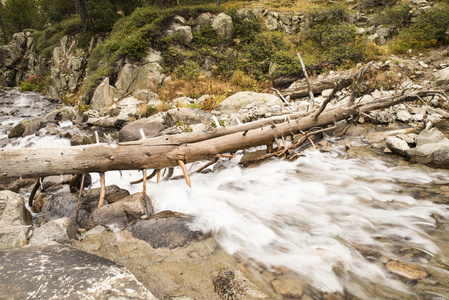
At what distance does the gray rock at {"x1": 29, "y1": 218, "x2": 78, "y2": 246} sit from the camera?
114 inches

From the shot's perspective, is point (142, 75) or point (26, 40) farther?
point (26, 40)

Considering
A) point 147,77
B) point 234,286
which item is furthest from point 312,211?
point 147,77

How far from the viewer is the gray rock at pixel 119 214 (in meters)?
3.68

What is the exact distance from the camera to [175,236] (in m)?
3.25

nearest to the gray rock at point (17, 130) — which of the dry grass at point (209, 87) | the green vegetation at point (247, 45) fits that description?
the green vegetation at point (247, 45)

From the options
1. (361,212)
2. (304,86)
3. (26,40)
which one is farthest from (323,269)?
(26,40)

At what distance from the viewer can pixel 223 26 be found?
16.2m

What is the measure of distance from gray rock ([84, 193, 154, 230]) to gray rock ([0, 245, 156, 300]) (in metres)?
1.19

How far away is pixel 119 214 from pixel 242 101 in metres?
8.34

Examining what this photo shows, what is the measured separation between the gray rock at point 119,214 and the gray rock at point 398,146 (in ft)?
21.2

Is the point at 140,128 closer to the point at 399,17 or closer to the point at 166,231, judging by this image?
the point at 166,231

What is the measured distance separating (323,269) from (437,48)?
15.8 meters

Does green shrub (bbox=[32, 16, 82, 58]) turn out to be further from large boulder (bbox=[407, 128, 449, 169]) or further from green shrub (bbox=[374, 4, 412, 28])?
large boulder (bbox=[407, 128, 449, 169])

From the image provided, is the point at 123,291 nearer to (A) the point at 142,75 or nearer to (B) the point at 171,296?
(B) the point at 171,296
